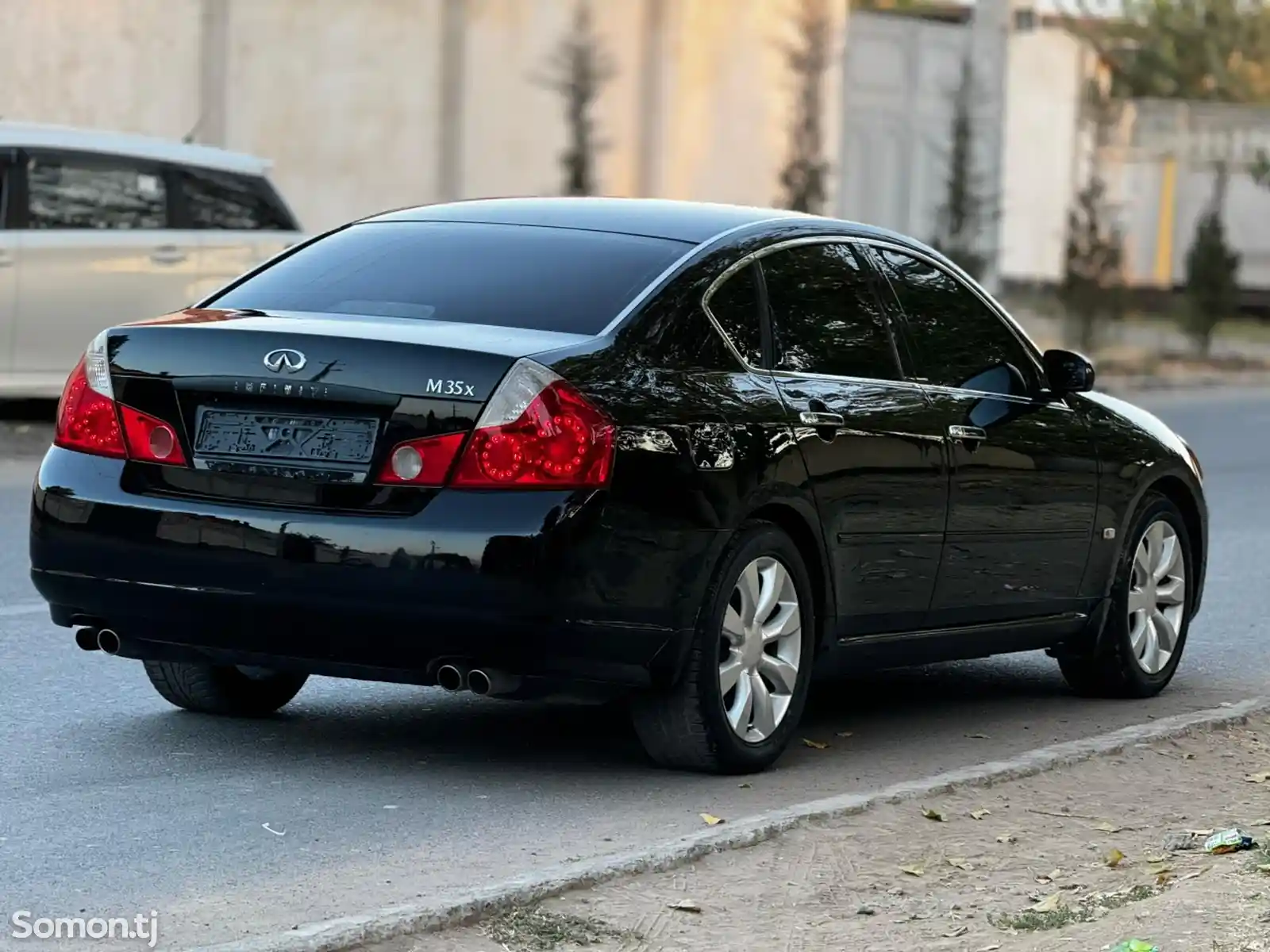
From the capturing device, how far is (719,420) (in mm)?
6691

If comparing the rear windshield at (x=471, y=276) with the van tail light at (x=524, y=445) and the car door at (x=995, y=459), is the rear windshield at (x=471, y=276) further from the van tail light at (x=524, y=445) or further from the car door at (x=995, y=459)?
the car door at (x=995, y=459)

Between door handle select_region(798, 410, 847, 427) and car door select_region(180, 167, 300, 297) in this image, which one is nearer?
door handle select_region(798, 410, 847, 427)

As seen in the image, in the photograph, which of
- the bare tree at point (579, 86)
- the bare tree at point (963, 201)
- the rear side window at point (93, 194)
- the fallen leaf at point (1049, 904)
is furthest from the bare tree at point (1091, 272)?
the fallen leaf at point (1049, 904)

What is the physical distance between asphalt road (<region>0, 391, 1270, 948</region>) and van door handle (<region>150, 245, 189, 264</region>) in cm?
663

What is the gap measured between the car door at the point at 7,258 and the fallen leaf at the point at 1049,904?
10835 millimetres

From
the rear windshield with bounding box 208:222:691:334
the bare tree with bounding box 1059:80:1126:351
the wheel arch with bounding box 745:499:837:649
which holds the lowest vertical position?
the bare tree with bounding box 1059:80:1126:351

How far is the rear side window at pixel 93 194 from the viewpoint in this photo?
15500 millimetres

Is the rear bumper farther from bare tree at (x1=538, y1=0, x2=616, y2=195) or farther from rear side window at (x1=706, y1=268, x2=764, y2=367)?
bare tree at (x1=538, y1=0, x2=616, y2=195)

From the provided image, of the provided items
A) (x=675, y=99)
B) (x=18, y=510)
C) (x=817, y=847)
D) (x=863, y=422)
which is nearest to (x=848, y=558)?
(x=863, y=422)

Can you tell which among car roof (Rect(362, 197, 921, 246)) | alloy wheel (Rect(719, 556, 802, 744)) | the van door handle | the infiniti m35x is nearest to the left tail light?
→ the infiniti m35x

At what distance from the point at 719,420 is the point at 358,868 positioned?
5.38ft

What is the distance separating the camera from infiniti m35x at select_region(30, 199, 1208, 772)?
20.6ft

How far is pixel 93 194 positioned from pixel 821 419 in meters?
9.67

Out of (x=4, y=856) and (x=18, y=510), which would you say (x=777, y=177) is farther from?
(x=4, y=856)
